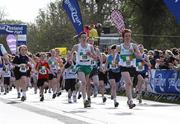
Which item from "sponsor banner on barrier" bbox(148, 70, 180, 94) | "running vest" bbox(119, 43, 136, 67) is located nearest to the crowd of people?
"running vest" bbox(119, 43, 136, 67)

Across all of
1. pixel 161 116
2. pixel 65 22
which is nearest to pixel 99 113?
pixel 161 116

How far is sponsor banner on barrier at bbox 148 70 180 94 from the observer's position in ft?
62.4

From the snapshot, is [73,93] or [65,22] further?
[65,22]

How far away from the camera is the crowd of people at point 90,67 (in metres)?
14.8

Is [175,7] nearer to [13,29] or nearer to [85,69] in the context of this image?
[85,69]

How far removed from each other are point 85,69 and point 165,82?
5.27m

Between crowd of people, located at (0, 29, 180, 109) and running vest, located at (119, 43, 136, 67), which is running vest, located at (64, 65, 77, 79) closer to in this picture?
crowd of people, located at (0, 29, 180, 109)

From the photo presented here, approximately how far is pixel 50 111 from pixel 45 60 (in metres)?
6.98

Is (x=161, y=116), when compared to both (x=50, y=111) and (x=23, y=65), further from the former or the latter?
(x=23, y=65)

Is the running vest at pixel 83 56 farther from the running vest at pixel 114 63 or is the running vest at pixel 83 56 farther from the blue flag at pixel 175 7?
the blue flag at pixel 175 7

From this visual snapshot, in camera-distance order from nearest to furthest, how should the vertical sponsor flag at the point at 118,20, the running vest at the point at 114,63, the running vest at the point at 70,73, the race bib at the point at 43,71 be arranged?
the running vest at the point at 114,63
the running vest at the point at 70,73
the race bib at the point at 43,71
the vertical sponsor flag at the point at 118,20

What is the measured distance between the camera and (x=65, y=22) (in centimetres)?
7631

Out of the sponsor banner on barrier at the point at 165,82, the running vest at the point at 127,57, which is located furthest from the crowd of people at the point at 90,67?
the sponsor banner on barrier at the point at 165,82

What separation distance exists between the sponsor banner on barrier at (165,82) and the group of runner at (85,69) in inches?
32.5
